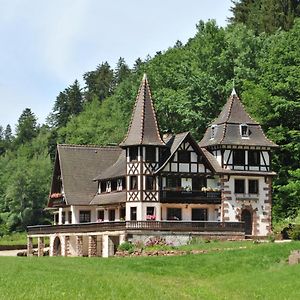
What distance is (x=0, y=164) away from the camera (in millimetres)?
132625

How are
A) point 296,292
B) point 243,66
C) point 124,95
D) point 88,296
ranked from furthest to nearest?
point 124,95
point 243,66
point 296,292
point 88,296

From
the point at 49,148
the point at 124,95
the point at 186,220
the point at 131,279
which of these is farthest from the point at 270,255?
the point at 49,148

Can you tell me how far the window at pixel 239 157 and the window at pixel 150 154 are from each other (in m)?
6.72

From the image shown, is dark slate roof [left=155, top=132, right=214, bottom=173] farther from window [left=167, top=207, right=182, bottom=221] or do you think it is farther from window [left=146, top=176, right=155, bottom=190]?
window [left=167, top=207, right=182, bottom=221]

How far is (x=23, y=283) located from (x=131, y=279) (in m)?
5.13

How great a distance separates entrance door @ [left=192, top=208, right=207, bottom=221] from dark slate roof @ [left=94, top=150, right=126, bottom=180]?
6155 mm

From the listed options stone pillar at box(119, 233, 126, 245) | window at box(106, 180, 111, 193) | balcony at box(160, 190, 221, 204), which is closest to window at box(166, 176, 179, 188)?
balcony at box(160, 190, 221, 204)

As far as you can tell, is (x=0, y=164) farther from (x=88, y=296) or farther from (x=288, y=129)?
(x=88, y=296)

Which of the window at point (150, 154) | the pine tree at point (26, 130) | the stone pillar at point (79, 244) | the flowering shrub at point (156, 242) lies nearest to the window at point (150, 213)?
the window at point (150, 154)

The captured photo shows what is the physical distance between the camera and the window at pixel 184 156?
60938 mm

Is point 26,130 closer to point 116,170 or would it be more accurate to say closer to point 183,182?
point 116,170

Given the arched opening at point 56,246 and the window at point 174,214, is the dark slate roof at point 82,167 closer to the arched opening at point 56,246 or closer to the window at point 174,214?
the arched opening at point 56,246

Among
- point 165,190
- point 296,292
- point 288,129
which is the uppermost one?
point 288,129

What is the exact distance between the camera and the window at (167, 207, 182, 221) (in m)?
60.8
